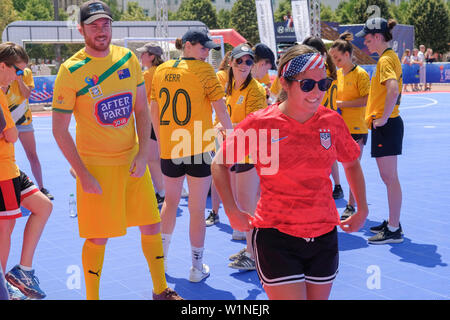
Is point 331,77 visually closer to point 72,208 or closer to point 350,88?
point 350,88

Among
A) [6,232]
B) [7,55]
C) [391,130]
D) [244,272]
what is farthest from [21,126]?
[391,130]

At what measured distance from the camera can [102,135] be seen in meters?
4.14

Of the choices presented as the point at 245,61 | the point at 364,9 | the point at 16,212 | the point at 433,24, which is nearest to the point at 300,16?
the point at 245,61

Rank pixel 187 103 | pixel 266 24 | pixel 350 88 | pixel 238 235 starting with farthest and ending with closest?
pixel 266 24, pixel 350 88, pixel 238 235, pixel 187 103

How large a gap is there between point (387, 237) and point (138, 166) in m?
3.55

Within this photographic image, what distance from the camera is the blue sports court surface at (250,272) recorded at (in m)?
5.11

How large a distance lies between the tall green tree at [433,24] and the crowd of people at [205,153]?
5862cm

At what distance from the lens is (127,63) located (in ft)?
13.8

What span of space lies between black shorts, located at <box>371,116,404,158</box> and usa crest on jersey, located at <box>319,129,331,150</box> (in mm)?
3581

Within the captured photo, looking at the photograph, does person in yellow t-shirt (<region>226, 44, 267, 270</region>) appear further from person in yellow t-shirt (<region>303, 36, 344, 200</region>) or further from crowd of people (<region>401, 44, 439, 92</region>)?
crowd of people (<region>401, 44, 439, 92</region>)

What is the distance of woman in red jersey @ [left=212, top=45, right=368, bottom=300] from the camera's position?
3.14 m

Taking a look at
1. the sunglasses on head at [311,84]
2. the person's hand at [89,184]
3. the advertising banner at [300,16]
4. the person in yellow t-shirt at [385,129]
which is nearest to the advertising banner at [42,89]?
the advertising banner at [300,16]

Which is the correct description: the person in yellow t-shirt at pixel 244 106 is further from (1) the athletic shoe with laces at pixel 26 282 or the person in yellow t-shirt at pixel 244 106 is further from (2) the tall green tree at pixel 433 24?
(2) the tall green tree at pixel 433 24
